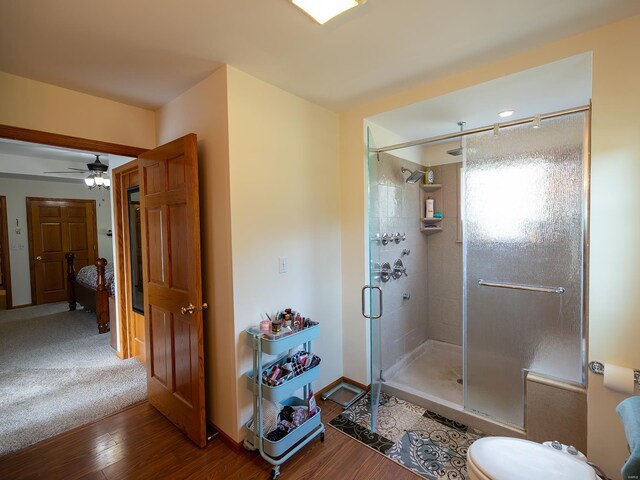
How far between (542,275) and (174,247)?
103 inches

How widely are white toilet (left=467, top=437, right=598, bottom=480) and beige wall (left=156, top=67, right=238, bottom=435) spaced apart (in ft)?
4.77

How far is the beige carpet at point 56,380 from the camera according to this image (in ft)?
7.62

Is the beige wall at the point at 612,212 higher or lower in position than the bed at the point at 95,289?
higher

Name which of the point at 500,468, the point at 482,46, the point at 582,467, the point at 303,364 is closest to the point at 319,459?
the point at 303,364

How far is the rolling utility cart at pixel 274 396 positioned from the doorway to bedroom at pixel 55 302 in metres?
1.41

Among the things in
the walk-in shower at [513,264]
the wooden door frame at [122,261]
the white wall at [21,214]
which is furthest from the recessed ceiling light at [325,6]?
the white wall at [21,214]

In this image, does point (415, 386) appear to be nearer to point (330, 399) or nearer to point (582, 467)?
point (330, 399)

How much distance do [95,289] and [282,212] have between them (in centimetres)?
395

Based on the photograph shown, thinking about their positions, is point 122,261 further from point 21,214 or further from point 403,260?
point 21,214

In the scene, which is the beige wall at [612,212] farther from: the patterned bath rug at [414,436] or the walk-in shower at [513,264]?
the patterned bath rug at [414,436]

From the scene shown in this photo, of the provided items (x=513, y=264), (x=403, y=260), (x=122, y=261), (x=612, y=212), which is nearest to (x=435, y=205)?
(x=403, y=260)

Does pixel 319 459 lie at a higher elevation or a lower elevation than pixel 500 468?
lower

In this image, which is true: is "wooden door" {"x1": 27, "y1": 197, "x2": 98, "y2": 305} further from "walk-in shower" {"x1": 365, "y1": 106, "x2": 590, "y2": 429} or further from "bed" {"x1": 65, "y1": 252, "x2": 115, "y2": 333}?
"walk-in shower" {"x1": 365, "y1": 106, "x2": 590, "y2": 429}

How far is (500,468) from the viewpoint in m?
1.24
